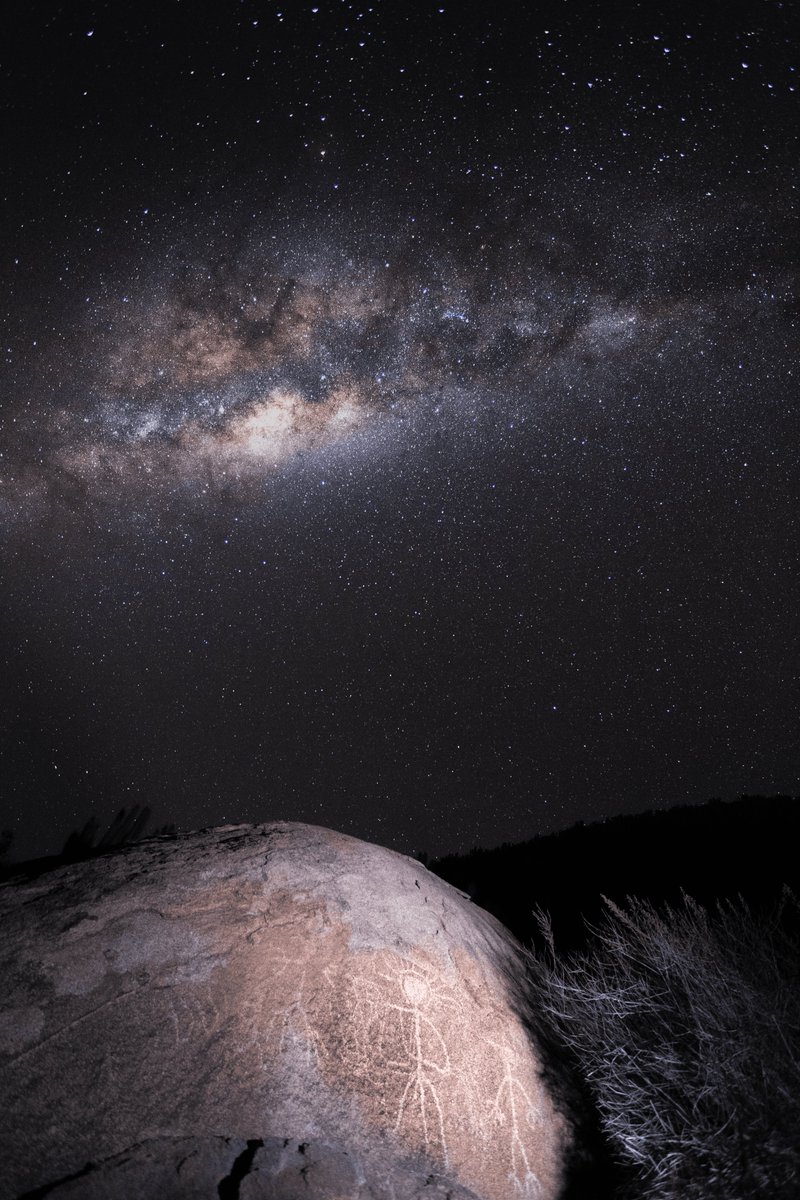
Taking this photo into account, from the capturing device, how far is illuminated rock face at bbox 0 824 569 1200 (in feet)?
12.3

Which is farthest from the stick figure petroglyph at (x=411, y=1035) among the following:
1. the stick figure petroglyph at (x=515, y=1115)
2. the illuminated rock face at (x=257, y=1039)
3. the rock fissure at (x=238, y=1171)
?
the rock fissure at (x=238, y=1171)

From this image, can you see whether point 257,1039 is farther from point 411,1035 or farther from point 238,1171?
point 411,1035

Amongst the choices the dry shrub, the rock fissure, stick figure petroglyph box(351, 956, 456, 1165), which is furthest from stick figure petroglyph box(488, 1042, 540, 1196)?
the rock fissure

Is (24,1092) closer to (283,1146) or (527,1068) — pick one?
(283,1146)

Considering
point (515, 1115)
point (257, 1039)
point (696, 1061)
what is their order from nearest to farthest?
point (257, 1039) < point (515, 1115) < point (696, 1061)

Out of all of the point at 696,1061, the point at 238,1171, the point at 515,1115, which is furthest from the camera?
the point at 696,1061

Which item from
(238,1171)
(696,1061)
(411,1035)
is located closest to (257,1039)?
(238,1171)

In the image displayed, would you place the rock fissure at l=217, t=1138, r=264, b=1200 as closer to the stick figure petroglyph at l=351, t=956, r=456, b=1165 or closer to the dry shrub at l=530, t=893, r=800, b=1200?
the stick figure petroglyph at l=351, t=956, r=456, b=1165

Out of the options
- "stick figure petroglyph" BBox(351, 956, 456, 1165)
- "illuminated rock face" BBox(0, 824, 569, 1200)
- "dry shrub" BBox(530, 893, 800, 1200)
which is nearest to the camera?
"illuminated rock face" BBox(0, 824, 569, 1200)

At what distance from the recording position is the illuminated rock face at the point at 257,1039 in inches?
148

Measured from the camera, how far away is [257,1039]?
14.1 ft

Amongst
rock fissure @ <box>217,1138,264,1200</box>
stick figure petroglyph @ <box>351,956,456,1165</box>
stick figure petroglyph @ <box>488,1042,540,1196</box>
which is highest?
stick figure petroglyph @ <box>351,956,456,1165</box>

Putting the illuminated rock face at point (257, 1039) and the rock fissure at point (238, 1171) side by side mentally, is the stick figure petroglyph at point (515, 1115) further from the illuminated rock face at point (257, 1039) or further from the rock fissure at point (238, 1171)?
the rock fissure at point (238, 1171)

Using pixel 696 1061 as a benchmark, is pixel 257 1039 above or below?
above
